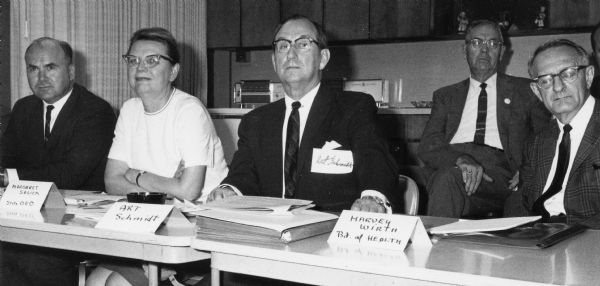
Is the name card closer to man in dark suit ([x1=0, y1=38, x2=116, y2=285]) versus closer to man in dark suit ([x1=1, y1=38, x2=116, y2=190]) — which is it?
man in dark suit ([x1=0, y1=38, x2=116, y2=285])

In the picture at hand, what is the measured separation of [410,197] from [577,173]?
53cm

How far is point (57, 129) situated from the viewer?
2.88 meters

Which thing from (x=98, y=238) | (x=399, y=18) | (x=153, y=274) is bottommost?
(x=153, y=274)

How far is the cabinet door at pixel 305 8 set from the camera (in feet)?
20.3

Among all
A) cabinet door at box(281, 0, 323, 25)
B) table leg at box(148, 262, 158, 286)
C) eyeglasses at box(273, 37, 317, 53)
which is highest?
cabinet door at box(281, 0, 323, 25)

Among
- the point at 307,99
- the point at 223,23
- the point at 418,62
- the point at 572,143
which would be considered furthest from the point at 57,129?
the point at 223,23

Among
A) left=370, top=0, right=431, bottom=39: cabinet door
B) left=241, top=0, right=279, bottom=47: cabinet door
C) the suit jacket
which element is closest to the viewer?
the suit jacket

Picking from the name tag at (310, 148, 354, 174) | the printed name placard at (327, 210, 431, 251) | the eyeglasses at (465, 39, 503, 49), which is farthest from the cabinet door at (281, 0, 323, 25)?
the printed name placard at (327, 210, 431, 251)

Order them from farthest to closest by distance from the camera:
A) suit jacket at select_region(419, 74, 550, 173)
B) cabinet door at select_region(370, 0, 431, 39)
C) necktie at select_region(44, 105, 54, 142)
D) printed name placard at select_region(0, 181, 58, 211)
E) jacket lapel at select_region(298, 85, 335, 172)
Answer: cabinet door at select_region(370, 0, 431, 39) < suit jacket at select_region(419, 74, 550, 173) < necktie at select_region(44, 105, 54, 142) < jacket lapel at select_region(298, 85, 335, 172) < printed name placard at select_region(0, 181, 58, 211)

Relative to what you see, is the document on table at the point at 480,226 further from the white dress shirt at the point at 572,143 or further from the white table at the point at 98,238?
the white dress shirt at the point at 572,143

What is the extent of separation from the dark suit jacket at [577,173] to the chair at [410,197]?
1.44 ft

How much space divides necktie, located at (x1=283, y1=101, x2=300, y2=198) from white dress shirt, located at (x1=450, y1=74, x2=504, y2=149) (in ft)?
5.55

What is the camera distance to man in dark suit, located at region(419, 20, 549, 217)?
3186 mm

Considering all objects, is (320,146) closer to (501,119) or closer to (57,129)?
(57,129)
